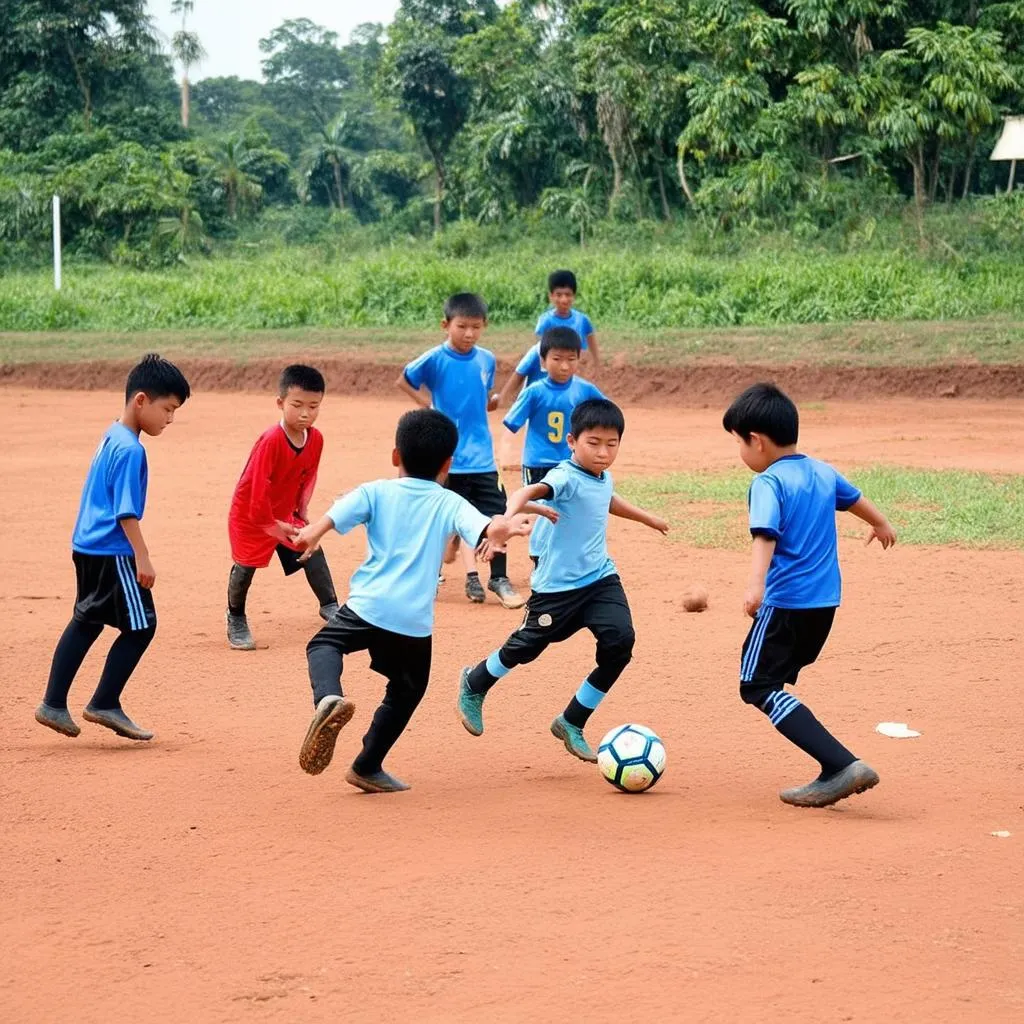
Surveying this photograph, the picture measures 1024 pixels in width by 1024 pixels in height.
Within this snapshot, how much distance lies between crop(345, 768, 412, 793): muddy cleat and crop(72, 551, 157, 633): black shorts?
43.5 inches

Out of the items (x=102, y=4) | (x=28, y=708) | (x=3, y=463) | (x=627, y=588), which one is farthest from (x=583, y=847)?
(x=102, y=4)

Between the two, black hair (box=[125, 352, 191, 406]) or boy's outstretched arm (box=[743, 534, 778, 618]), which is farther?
black hair (box=[125, 352, 191, 406])

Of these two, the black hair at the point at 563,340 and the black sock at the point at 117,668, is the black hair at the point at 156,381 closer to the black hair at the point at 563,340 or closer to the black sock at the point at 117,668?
the black sock at the point at 117,668

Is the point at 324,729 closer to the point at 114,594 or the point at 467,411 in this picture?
the point at 114,594

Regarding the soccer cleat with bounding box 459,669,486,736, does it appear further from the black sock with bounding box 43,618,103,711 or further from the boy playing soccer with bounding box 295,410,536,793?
the black sock with bounding box 43,618,103,711

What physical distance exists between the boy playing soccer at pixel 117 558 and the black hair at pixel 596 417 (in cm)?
151

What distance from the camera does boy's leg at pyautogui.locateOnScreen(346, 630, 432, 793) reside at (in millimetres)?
5070

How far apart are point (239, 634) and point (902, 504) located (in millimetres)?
5595

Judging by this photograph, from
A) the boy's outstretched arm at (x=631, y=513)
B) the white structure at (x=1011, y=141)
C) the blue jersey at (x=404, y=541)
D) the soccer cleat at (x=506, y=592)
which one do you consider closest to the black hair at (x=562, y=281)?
the soccer cleat at (x=506, y=592)

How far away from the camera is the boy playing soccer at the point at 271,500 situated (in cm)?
753

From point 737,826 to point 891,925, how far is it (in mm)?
934

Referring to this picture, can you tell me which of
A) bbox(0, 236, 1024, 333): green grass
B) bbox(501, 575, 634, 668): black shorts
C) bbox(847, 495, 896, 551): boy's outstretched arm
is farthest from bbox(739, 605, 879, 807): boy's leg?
bbox(0, 236, 1024, 333): green grass

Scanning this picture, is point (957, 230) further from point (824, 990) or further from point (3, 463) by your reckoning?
point (824, 990)

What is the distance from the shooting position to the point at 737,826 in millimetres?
4773
